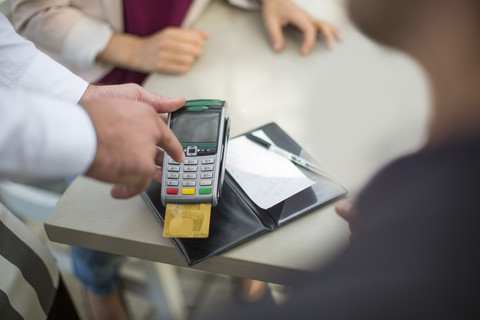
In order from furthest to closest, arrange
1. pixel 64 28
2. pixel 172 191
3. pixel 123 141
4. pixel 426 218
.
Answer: pixel 64 28 < pixel 172 191 < pixel 123 141 < pixel 426 218

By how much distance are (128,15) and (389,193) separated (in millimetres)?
673

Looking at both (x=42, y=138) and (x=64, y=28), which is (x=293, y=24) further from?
(x=42, y=138)

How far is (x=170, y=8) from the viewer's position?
0.87 meters

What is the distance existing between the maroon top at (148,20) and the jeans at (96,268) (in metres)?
0.34

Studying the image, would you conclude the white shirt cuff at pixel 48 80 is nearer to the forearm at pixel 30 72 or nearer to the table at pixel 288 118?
the forearm at pixel 30 72

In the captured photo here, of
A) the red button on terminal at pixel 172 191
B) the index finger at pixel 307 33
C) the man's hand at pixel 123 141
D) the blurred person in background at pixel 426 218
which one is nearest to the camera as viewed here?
the blurred person in background at pixel 426 218

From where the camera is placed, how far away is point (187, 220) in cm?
50

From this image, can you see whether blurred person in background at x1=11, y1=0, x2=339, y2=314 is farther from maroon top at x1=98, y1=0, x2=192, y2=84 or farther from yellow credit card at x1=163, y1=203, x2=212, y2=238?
yellow credit card at x1=163, y1=203, x2=212, y2=238

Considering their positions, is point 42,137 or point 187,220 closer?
point 42,137

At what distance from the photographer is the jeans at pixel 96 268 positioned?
2.83 feet

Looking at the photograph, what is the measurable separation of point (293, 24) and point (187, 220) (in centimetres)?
50

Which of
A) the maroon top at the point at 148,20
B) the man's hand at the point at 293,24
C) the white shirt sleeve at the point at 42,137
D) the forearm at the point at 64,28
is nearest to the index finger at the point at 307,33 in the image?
the man's hand at the point at 293,24

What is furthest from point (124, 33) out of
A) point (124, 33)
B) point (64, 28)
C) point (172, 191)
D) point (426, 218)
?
point (426, 218)

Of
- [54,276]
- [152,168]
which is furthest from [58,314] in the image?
[152,168]
